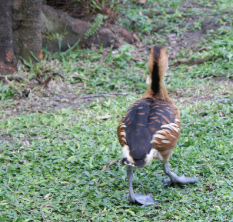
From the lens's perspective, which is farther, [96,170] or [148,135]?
[96,170]

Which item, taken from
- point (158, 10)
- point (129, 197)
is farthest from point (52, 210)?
point (158, 10)

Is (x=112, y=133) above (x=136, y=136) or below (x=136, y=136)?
below

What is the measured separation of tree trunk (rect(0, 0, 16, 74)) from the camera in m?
7.08

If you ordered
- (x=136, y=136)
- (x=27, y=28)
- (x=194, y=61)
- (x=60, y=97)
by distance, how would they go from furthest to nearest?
(x=194, y=61), (x=27, y=28), (x=60, y=97), (x=136, y=136)

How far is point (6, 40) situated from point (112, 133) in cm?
294

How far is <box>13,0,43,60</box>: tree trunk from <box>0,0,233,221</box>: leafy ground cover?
43cm

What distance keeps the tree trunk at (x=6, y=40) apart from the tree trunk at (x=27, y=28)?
18 cm

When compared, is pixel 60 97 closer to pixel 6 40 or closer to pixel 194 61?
pixel 6 40

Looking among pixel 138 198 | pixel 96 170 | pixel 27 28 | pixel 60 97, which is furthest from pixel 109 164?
pixel 27 28

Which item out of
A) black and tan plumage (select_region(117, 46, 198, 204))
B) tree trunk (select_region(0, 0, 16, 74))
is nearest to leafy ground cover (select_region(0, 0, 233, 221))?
black and tan plumage (select_region(117, 46, 198, 204))

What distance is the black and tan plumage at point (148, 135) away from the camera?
3877 millimetres

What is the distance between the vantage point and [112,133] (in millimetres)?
5742

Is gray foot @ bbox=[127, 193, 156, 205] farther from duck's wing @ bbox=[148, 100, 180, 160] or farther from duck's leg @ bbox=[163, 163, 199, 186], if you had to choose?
duck's wing @ bbox=[148, 100, 180, 160]

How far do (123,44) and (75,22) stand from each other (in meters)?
1.18
